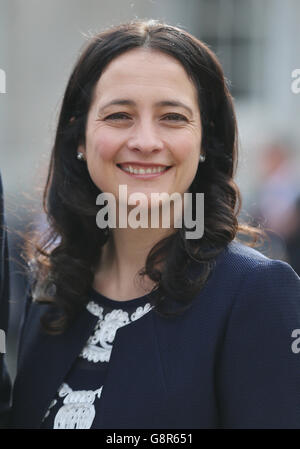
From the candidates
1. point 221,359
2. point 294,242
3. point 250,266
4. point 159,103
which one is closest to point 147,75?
point 159,103

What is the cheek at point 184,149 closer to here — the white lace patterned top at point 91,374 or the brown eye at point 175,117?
the brown eye at point 175,117

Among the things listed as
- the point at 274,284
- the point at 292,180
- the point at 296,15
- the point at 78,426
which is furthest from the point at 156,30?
the point at 296,15

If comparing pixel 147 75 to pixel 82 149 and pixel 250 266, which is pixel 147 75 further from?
pixel 250 266

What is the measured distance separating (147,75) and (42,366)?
103 cm

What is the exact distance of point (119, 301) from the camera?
236 cm

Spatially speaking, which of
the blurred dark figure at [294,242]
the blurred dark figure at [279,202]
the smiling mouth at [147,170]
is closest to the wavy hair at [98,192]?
the smiling mouth at [147,170]

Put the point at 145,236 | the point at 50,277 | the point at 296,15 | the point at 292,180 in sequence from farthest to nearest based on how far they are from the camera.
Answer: the point at 296,15
the point at 292,180
the point at 50,277
the point at 145,236

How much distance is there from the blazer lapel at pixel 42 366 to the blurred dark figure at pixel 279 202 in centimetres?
150

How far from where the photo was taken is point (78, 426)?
83.1 inches

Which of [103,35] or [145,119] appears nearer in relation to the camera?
[145,119]

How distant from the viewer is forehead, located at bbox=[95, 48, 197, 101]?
2213 mm

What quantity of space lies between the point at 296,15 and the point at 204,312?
7.26m

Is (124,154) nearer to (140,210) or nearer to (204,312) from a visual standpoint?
(140,210)

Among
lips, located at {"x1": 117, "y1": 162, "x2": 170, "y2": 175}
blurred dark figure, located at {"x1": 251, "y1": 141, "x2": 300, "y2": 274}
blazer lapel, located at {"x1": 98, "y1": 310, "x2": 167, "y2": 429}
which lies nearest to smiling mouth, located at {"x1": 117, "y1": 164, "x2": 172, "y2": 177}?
lips, located at {"x1": 117, "y1": 162, "x2": 170, "y2": 175}
